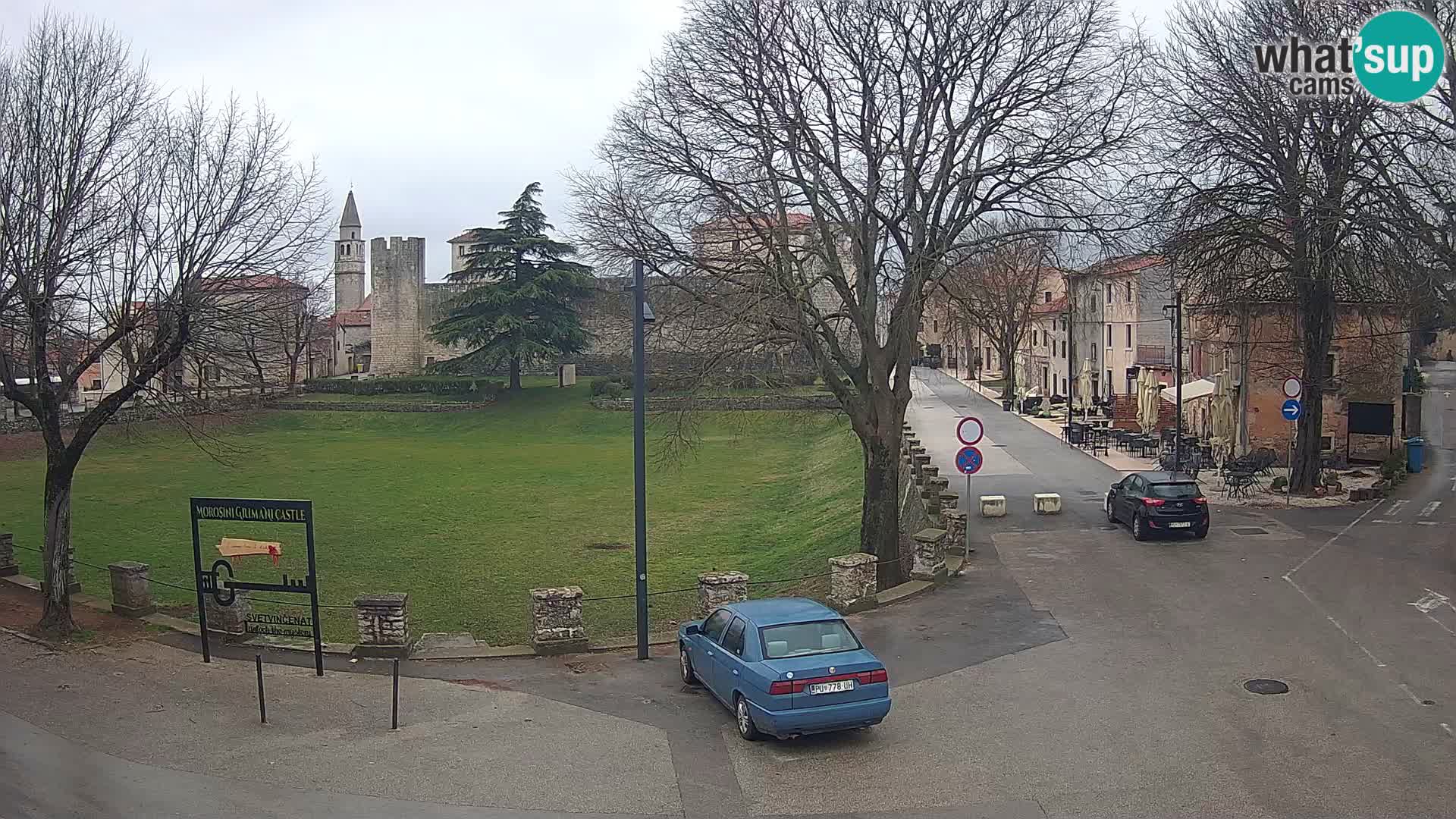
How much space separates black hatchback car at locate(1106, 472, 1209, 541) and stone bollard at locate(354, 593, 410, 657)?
14495 mm

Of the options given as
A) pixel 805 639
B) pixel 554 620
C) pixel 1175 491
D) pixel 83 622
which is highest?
pixel 1175 491

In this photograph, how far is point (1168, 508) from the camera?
74.1 ft

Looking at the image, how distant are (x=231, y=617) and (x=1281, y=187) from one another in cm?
2302

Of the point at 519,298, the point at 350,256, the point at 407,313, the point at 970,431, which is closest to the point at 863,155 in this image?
the point at 970,431

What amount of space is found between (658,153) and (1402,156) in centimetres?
1457

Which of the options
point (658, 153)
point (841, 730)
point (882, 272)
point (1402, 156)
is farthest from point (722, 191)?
point (1402, 156)

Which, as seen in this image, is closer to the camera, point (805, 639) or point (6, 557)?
point (805, 639)

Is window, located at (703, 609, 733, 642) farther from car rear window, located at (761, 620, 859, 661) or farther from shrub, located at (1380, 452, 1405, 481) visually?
shrub, located at (1380, 452, 1405, 481)

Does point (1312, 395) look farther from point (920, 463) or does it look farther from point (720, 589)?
point (720, 589)

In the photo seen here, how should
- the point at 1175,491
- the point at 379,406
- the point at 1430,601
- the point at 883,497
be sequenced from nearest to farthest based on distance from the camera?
the point at 1430,601 < the point at 883,497 < the point at 1175,491 < the point at 379,406

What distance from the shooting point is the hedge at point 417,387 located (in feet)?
227

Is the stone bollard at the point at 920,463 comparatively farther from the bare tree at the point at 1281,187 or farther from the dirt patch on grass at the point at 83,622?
the dirt patch on grass at the point at 83,622

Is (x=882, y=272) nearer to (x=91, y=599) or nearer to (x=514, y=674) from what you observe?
(x=514, y=674)

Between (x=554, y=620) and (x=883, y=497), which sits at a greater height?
(x=883, y=497)
